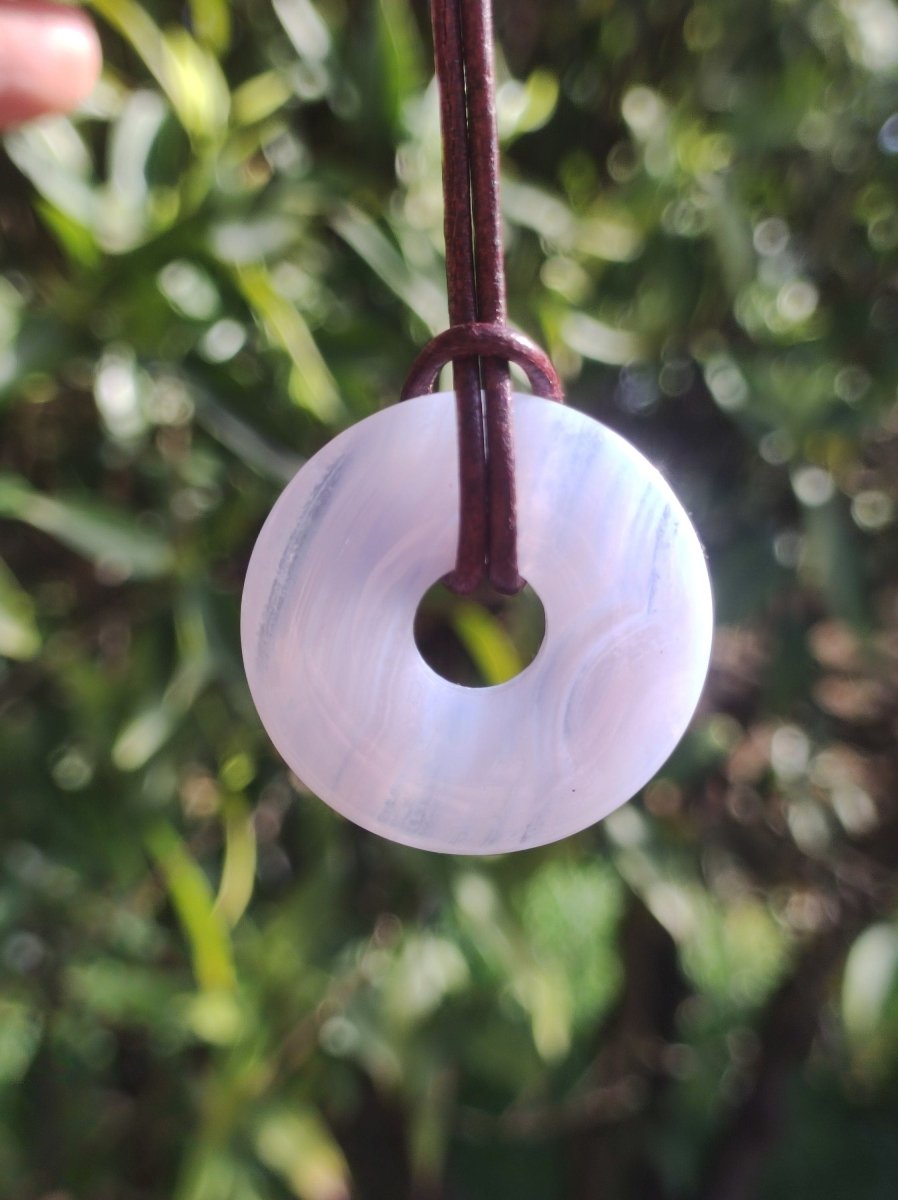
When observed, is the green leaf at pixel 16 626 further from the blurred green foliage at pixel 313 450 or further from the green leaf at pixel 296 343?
the green leaf at pixel 296 343

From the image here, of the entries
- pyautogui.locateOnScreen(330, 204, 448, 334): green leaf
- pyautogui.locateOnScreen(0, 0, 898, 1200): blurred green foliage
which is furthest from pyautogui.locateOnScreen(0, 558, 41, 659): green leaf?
pyautogui.locateOnScreen(330, 204, 448, 334): green leaf

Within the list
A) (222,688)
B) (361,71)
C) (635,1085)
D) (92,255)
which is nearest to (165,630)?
(222,688)

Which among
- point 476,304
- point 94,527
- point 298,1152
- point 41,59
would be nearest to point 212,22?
point 41,59

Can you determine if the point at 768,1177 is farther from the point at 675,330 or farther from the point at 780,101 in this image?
the point at 780,101

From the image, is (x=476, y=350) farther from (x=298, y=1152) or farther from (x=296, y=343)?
(x=298, y=1152)

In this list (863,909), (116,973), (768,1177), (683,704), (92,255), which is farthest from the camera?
(768,1177)

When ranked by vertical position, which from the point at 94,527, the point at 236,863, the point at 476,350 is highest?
the point at 476,350

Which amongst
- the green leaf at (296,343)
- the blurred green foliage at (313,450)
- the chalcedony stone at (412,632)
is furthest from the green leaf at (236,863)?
the chalcedony stone at (412,632)
